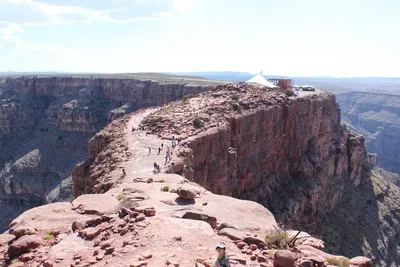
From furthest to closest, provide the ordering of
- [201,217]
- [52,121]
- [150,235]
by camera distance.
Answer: [52,121], [201,217], [150,235]

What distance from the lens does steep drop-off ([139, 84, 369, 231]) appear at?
31.6 meters

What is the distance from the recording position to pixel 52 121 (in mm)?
98688

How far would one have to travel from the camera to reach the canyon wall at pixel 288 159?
32.4m

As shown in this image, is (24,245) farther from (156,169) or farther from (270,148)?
(270,148)

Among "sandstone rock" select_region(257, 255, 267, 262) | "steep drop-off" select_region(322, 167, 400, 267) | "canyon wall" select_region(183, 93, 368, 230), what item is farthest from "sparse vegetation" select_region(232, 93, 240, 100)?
"sandstone rock" select_region(257, 255, 267, 262)

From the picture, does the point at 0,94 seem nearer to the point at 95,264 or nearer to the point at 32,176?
the point at 32,176

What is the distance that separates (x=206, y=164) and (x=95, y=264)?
19.8m

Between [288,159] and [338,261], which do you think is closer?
[338,261]

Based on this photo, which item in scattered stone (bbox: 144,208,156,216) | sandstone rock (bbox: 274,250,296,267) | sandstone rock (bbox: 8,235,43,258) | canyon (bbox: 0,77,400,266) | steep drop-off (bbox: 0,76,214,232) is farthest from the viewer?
steep drop-off (bbox: 0,76,214,232)

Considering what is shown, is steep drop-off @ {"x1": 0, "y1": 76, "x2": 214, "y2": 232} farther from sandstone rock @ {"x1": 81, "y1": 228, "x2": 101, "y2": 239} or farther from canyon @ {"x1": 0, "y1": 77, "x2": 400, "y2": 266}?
sandstone rock @ {"x1": 81, "y1": 228, "x2": 101, "y2": 239}

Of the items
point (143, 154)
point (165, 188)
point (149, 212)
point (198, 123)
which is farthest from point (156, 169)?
point (198, 123)

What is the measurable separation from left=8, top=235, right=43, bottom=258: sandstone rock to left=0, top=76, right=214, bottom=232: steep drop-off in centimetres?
5741

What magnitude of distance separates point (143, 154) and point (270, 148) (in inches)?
824

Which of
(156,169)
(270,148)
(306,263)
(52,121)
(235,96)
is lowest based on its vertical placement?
(52,121)
